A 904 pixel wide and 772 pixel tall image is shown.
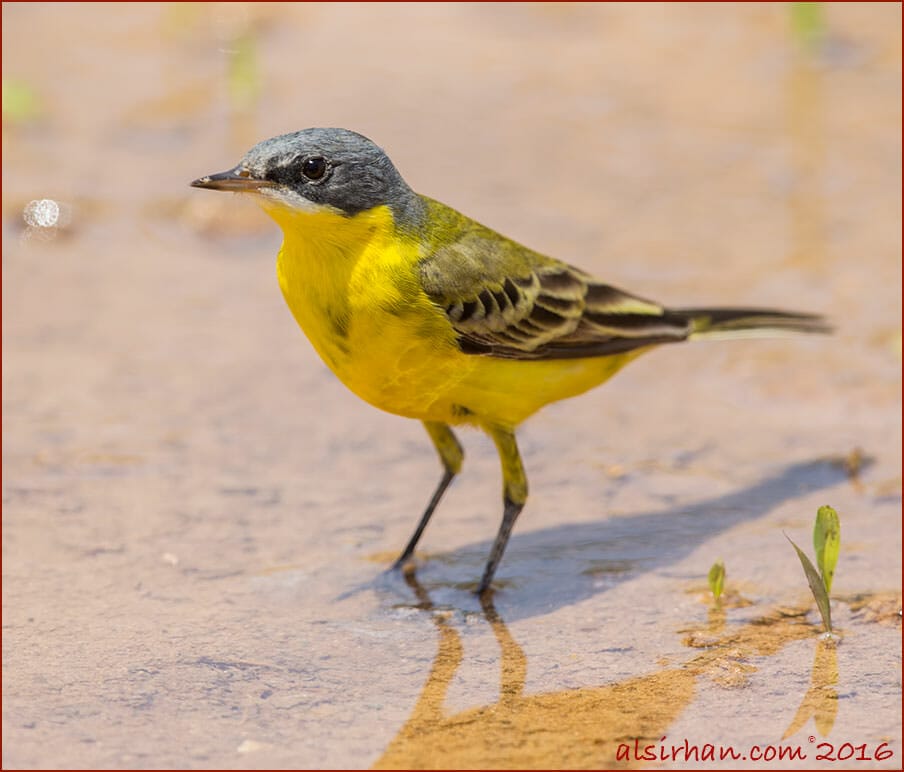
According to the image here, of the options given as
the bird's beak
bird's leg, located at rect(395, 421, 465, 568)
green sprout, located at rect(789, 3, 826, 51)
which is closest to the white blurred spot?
bird's leg, located at rect(395, 421, 465, 568)

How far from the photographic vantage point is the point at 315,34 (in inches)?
520

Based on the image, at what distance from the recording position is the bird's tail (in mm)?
7402

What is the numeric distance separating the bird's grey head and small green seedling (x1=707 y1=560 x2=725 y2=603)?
1949 mm

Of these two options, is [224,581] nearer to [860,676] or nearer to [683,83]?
[860,676]

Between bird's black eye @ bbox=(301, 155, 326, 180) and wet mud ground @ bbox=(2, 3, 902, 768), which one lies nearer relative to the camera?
wet mud ground @ bbox=(2, 3, 902, 768)

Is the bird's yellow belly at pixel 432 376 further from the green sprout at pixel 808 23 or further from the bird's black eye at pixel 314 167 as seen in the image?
the green sprout at pixel 808 23

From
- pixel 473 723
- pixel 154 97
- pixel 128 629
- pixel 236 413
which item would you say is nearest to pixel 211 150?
pixel 154 97

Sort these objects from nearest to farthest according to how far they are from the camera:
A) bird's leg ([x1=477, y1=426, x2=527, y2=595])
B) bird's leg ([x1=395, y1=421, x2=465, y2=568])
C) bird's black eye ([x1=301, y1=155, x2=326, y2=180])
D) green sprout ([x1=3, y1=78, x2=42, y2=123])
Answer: bird's black eye ([x1=301, y1=155, x2=326, y2=180]) → bird's leg ([x1=477, y1=426, x2=527, y2=595]) → bird's leg ([x1=395, y1=421, x2=465, y2=568]) → green sprout ([x1=3, y1=78, x2=42, y2=123])

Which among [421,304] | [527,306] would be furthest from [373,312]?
[527,306]

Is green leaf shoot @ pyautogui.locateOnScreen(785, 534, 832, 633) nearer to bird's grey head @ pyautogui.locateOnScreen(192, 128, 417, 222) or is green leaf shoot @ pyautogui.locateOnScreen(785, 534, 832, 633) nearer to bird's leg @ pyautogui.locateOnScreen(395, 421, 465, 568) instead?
bird's leg @ pyautogui.locateOnScreen(395, 421, 465, 568)

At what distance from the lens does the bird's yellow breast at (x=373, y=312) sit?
226 inches

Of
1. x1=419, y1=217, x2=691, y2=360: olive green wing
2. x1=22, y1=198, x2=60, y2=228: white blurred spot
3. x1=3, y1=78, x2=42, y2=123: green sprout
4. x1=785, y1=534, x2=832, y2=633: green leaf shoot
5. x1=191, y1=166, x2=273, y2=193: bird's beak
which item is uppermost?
x1=3, y1=78, x2=42, y2=123: green sprout

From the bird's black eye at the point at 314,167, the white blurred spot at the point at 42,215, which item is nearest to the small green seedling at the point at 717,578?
the bird's black eye at the point at 314,167

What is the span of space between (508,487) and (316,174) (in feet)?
5.50
